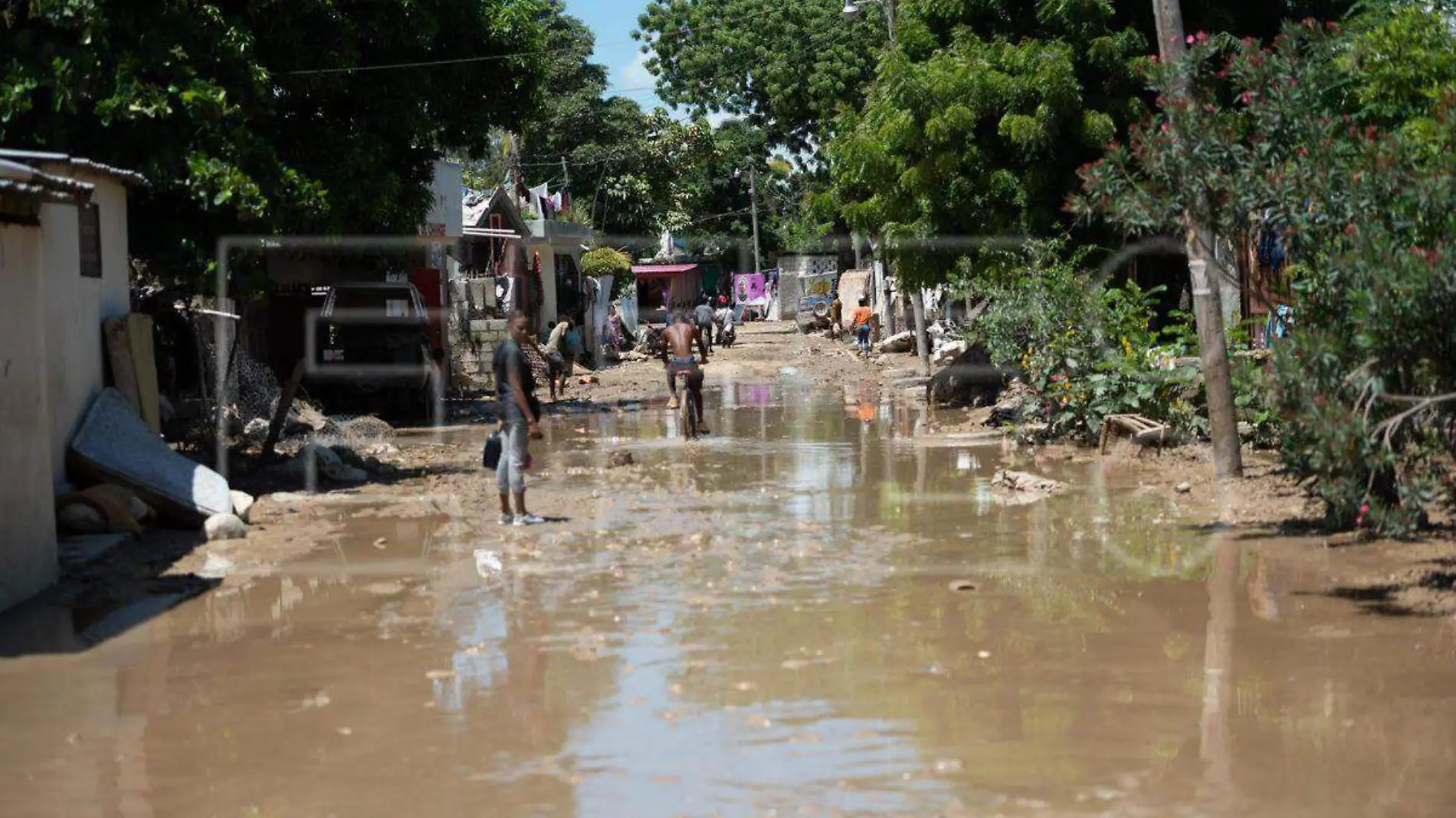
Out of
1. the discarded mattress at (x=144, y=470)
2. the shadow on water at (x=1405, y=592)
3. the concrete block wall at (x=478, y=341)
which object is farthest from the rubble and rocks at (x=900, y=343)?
the shadow on water at (x=1405, y=592)

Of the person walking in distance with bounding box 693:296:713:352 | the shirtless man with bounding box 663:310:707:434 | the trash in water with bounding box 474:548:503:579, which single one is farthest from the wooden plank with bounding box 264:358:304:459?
the person walking in distance with bounding box 693:296:713:352

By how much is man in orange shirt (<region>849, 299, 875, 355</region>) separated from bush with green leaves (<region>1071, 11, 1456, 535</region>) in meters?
30.1

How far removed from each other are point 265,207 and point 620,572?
7885 mm

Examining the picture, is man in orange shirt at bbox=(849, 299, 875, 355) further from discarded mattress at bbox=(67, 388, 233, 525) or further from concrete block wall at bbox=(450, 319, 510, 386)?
discarded mattress at bbox=(67, 388, 233, 525)

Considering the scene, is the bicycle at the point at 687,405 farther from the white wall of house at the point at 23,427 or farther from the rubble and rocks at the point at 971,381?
the white wall of house at the point at 23,427

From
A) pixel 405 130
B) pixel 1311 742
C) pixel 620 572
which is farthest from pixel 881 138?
pixel 1311 742

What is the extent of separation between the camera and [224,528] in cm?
1275

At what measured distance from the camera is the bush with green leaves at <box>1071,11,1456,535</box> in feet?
28.1

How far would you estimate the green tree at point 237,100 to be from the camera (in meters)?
15.4

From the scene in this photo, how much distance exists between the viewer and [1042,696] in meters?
7.30

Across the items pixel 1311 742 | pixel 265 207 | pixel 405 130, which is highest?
pixel 405 130

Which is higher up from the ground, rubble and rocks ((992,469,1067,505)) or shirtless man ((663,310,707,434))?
→ shirtless man ((663,310,707,434))

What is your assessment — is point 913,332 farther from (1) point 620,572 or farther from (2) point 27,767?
(2) point 27,767

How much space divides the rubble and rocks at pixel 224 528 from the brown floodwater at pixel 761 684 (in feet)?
2.84
